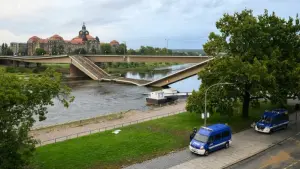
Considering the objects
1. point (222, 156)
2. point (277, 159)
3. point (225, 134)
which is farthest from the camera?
point (225, 134)

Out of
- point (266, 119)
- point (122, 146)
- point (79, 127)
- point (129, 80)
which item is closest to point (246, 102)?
point (266, 119)

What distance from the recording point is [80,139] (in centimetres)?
3011

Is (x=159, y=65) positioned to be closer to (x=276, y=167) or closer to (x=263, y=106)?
(x=263, y=106)

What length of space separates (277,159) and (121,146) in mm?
12567

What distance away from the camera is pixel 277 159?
2512 cm

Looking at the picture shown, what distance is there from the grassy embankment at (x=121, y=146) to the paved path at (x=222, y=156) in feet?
3.84

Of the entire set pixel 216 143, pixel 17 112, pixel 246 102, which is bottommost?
pixel 216 143

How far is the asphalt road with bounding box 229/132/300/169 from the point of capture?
23.7 m

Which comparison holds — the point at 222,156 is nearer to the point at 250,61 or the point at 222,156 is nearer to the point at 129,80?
the point at 250,61

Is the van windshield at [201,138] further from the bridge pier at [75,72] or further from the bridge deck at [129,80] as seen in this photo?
the bridge pier at [75,72]

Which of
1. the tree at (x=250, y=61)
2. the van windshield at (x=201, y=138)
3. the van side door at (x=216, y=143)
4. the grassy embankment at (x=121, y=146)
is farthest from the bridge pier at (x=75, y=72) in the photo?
the van side door at (x=216, y=143)

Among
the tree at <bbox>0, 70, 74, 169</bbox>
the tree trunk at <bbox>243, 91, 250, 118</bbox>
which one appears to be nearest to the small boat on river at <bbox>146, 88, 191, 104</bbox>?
the tree trunk at <bbox>243, 91, 250, 118</bbox>

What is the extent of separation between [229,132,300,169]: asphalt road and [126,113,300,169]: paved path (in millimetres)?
707

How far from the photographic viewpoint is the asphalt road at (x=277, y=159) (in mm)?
23656
